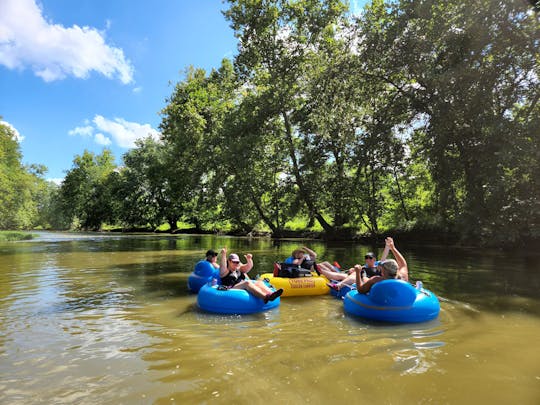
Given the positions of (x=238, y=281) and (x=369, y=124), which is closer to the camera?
(x=238, y=281)

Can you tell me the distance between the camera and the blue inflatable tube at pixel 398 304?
6.04 meters

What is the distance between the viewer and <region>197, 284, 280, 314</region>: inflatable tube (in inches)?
263

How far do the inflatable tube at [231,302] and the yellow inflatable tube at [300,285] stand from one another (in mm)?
1373

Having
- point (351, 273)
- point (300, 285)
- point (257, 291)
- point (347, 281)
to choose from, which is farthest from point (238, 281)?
point (351, 273)

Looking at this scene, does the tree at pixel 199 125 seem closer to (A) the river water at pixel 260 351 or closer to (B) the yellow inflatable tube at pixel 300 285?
(B) the yellow inflatable tube at pixel 300 285

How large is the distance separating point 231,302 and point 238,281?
841mm

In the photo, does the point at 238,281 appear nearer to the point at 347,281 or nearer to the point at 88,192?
the point at 347,281

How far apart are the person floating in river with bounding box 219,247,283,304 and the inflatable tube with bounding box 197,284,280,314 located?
132 millimetres

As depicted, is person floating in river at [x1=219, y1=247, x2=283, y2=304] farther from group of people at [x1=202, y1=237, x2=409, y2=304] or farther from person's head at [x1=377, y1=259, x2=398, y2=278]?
person's head at [x1=377, y1=259, x2=398, y2=278]

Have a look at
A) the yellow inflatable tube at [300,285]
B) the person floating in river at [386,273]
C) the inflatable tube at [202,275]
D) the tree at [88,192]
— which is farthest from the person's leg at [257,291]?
Answer: the tree at [88,192]

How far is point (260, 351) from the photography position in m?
4.73

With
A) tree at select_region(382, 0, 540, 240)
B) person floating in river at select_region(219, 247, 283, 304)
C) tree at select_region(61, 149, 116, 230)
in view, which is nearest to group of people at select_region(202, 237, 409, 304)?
person floating in river at select_region(219, 247, 283, 304)

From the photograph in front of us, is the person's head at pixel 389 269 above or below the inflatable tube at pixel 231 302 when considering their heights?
above

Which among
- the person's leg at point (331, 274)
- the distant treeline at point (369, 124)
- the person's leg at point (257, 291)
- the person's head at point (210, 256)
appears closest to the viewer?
the person's leg at point (257, 291)
